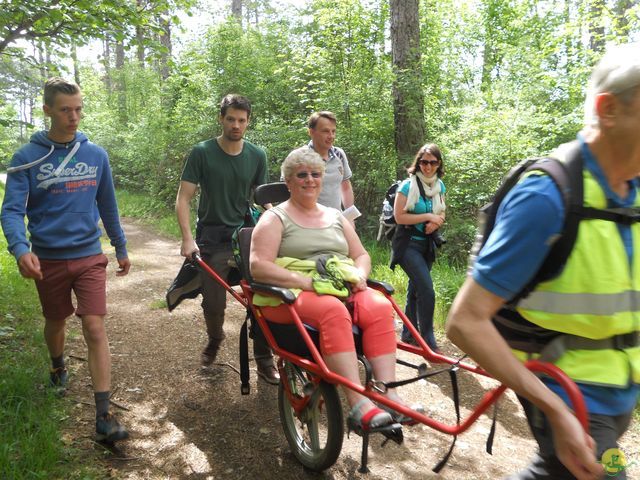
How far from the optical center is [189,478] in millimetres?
3059

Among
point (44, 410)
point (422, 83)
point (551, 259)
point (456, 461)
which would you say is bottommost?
point (456, 461)

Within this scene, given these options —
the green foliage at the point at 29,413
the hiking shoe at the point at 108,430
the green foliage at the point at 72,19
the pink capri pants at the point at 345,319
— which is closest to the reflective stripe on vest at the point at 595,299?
the pink capri pants at the point at 345,319

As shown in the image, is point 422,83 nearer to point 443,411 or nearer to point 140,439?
point 443,411

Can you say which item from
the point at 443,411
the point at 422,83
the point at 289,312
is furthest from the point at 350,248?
the point at 422,83

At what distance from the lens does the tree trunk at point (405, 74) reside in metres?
7.66

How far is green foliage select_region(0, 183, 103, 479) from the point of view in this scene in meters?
2.86

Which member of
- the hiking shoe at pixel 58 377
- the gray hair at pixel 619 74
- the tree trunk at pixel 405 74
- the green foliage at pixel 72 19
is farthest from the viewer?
the tree trunk at pixel 405 74

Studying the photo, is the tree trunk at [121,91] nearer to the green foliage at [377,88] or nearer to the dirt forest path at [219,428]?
the green foliage at [377,88]

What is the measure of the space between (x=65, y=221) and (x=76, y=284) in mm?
427

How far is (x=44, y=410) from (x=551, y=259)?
3358 mm

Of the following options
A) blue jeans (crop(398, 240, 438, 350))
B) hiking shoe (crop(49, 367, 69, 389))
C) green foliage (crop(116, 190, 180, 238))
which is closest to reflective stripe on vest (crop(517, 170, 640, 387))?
blue jeans (crop(398, 240, 438, 350))

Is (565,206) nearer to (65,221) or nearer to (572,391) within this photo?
(572,391)

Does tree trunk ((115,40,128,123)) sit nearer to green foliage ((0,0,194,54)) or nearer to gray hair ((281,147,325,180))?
green foliage ((0,0,194,54))

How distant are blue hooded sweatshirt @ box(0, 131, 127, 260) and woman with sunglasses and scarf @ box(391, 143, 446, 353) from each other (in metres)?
2.58
